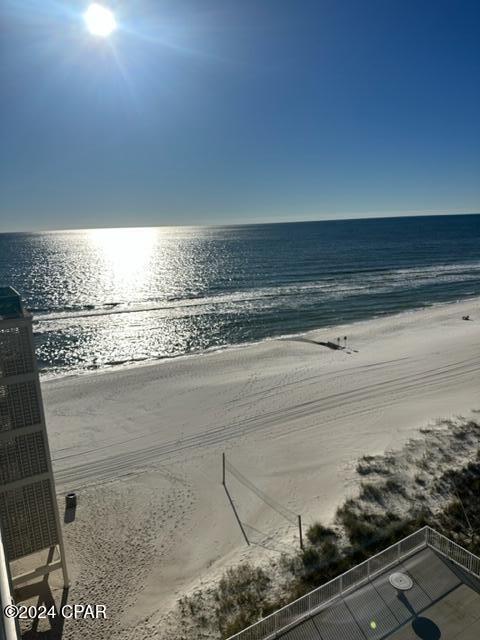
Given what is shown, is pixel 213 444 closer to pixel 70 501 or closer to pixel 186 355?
pixel 70 501

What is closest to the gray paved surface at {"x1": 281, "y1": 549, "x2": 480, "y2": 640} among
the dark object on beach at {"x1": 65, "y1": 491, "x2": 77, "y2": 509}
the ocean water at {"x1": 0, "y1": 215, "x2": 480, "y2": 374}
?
the dark object on beach at {"x1": 65, "y1": 491, "x2": 77, "y2": 509}

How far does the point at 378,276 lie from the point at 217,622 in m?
69.8

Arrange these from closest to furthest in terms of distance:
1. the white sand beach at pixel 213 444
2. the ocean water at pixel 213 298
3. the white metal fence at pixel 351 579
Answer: the white metal fence at pixel 351 579 → the white sand beach at pixel 213 444 → the ocean water at pixel 213 298

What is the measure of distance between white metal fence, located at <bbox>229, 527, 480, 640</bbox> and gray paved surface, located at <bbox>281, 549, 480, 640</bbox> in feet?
0.62

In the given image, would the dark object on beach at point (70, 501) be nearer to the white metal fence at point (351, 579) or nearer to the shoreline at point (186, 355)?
the white metal fence at point (351, 579)

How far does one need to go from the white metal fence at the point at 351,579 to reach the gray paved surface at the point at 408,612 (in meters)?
0.19

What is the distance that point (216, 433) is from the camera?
2395 centimetres

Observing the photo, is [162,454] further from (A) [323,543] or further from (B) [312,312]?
(B) [312,312]

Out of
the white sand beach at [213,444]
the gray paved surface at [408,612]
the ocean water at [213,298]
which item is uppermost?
the ocean water at [213,298]

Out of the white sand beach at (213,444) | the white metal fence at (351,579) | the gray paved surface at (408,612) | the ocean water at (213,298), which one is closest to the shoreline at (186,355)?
the ocean water at (213,298)

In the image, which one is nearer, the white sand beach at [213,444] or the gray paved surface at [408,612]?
the gray paved surface at [408,612]

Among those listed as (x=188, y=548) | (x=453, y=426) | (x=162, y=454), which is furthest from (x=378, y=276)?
(x=188, y=548)

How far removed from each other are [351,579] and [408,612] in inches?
62.5

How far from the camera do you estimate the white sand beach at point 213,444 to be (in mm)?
14852
